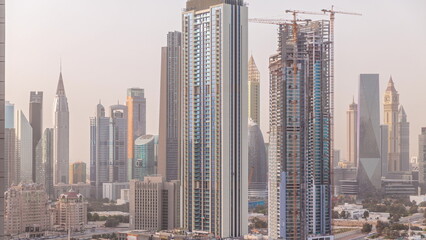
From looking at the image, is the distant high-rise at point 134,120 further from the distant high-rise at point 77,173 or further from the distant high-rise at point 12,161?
the distant high-rise at point 12,161

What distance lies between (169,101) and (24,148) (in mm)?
2383

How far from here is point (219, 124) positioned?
787 centimetres

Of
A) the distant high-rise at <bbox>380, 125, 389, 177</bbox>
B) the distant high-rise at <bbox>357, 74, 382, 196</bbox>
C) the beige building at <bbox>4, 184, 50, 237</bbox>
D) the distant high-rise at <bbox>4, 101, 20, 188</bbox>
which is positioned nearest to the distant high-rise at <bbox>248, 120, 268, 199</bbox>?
the beige building at <bbox>4, 184, 50, 237</bbox>

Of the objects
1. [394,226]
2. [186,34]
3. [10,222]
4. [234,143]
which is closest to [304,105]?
[234,143]

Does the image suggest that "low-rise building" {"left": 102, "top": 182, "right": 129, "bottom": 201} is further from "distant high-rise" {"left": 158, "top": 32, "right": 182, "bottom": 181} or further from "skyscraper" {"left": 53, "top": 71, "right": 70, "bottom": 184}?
"distant high-rise" {"left": 158, "top": 32, "right": 182, "bottom": 181}

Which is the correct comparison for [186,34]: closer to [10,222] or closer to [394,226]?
[10,222]

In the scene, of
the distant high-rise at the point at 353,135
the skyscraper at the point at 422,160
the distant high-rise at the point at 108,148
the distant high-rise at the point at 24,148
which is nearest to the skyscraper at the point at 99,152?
the distant high-rise at the point at 108,148

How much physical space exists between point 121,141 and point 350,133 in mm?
4417

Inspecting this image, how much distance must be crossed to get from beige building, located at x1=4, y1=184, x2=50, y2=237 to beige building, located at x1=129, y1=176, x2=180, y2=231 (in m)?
1.22

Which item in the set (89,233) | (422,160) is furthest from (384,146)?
(89,233)

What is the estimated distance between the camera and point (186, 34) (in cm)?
831

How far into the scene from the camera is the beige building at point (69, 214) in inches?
407

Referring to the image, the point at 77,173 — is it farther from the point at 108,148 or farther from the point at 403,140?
the point at 403,140

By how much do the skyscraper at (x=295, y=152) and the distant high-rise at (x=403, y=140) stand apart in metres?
5.06
